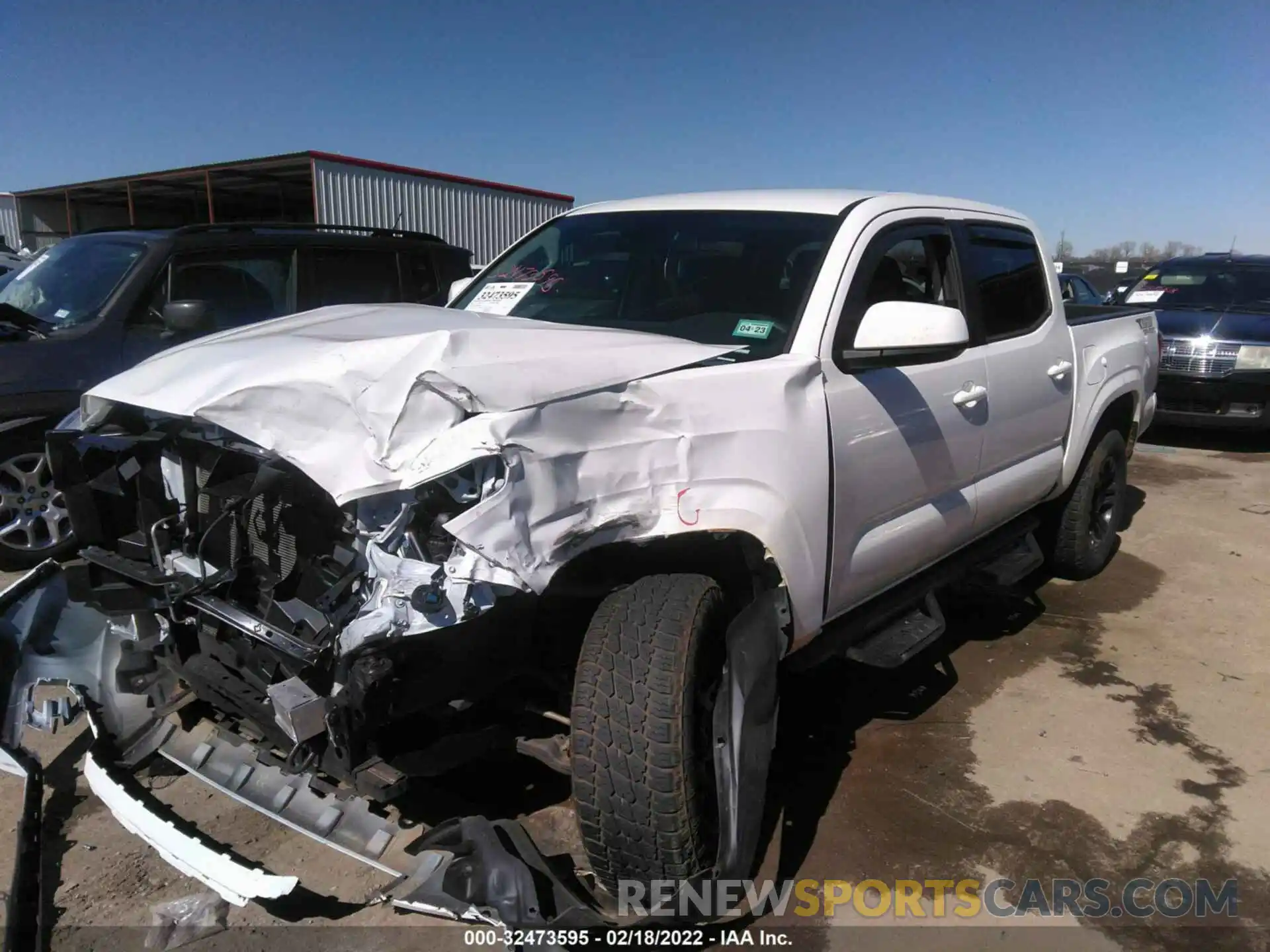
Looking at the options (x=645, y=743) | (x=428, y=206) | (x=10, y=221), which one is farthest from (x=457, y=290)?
(x=10, y=221)

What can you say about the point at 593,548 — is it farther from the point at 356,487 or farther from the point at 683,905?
the point at 683,905

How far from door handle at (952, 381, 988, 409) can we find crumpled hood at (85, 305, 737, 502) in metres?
1.09

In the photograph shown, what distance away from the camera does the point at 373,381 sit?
7.15ft

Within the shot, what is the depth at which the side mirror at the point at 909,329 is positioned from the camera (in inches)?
108

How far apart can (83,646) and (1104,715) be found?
12.5 feet

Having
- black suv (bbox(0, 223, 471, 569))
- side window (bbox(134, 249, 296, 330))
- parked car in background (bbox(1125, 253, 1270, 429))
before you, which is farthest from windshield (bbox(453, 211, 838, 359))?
parked car in background (bbox(1125, 253, 1270, 429))

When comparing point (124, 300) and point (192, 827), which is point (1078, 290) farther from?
point (192, 827)

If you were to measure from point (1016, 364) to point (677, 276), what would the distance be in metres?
1.55

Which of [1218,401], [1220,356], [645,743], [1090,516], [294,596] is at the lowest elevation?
[1218,401]

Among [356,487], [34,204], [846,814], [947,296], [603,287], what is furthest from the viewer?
[34,204]

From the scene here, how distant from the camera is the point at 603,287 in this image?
3443mm

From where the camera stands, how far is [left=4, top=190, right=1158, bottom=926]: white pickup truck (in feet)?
6.75

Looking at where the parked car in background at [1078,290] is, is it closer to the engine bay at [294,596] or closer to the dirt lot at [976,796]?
the dirt lot at [976,796]

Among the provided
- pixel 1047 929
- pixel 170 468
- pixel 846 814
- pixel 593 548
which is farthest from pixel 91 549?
pixel 1047 929
